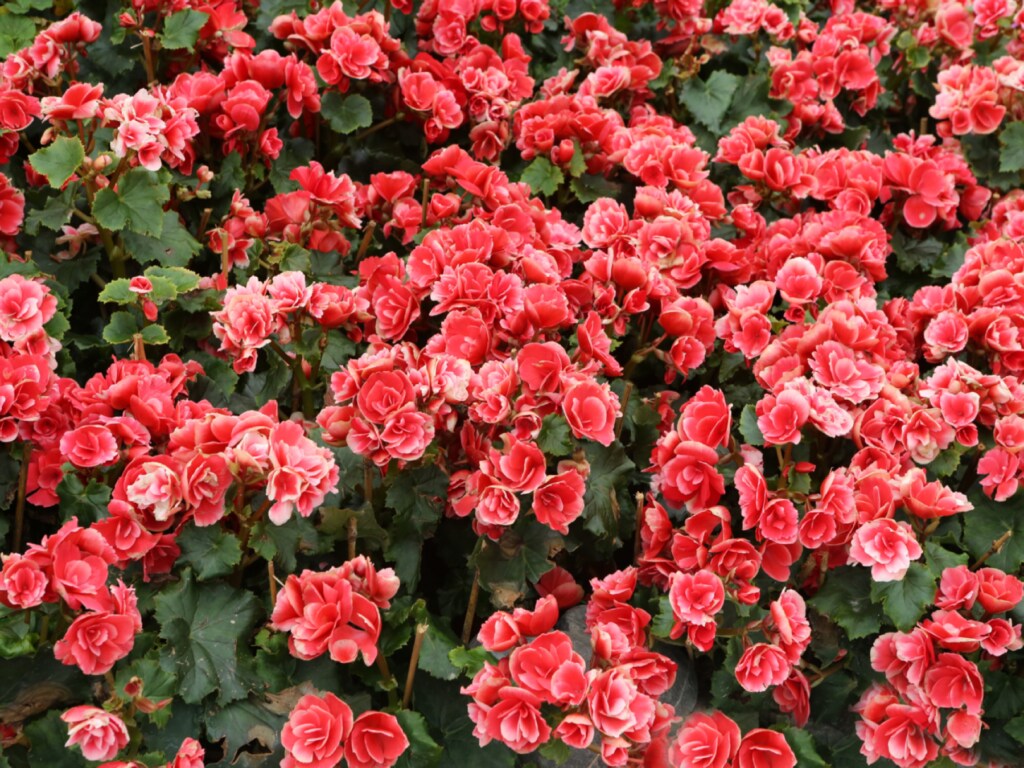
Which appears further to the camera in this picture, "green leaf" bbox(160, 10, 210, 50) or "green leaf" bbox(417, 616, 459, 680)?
"green leaf" bbox(160, 10, 210, 50)

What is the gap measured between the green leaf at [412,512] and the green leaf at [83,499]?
585mm

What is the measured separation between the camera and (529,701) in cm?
173

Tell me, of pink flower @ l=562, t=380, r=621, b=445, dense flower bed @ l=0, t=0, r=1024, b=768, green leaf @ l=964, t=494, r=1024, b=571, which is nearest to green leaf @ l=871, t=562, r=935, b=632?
dense flower bed @ l=0, t=0, r=1024, b=768

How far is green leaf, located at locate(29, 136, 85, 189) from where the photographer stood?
234 centimetres

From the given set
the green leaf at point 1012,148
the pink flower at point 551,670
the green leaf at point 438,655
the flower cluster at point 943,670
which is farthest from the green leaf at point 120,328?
the green leaf at point 1012,148

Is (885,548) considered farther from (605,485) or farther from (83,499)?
(83,499)

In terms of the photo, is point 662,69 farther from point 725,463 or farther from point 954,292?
point 725,463

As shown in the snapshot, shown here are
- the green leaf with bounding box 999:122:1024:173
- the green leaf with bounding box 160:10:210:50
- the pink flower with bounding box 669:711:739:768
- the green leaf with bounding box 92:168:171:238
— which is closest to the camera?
the pink flower with bounding box 669:711:739:768

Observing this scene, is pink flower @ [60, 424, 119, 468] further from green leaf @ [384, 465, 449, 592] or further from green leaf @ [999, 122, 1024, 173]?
green leaf @ [999, 122, 1024, 173]

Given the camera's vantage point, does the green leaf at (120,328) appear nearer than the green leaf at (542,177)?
Yes

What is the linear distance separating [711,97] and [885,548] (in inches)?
77.8

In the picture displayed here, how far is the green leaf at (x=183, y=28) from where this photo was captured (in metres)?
2.87

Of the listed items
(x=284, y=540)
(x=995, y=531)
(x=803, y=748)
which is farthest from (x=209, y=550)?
(x=995, y=531)

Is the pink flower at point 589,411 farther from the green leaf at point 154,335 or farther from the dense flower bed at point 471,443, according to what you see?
the green leaf at point 154,335
